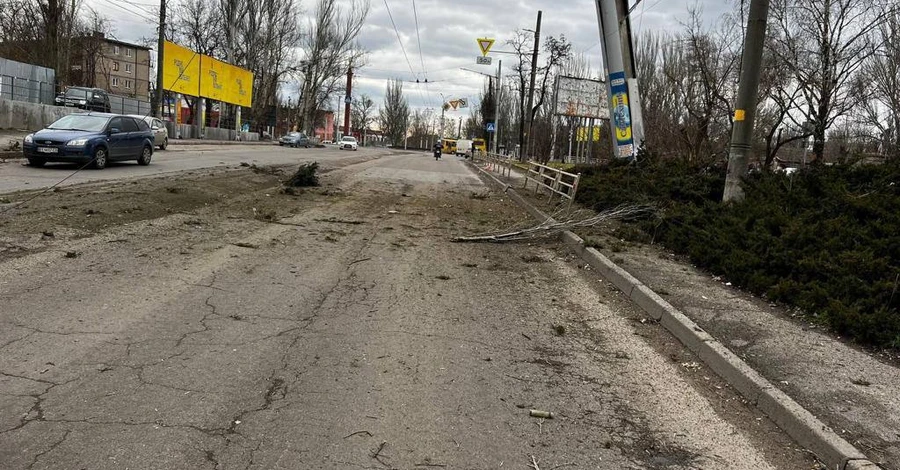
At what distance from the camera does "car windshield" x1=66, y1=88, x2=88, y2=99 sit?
35.1 m

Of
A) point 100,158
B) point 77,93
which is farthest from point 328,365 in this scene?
point 77,93

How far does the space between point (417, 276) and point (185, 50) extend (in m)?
44.0

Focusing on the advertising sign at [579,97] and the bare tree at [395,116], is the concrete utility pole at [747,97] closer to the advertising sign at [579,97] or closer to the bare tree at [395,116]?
the advertising sign at [579,97]

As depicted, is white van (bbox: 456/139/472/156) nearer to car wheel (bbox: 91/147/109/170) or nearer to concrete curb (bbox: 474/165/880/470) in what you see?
car wheel (bbox: 91/147/109/170)

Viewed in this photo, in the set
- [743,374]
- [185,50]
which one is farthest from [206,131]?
[743,374]

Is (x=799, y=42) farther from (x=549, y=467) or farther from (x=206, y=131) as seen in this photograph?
(x=206, y=131)

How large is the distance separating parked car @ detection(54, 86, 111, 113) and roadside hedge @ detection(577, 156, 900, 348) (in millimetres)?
34615

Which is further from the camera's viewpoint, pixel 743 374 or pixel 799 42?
pixel 799 42

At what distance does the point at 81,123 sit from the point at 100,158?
1.29 metres

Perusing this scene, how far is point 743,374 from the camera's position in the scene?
15.3 ft

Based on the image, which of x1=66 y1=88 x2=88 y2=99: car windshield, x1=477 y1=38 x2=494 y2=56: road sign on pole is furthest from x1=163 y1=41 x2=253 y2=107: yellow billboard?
x1=477 y1=38 x2=494 y2=56: road sign on pole

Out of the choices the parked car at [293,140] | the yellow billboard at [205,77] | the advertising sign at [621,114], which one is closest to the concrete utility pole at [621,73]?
the advertising sign at [621,114]

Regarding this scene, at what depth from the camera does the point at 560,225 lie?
1121 cm

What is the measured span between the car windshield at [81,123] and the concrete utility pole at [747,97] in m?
16.7
